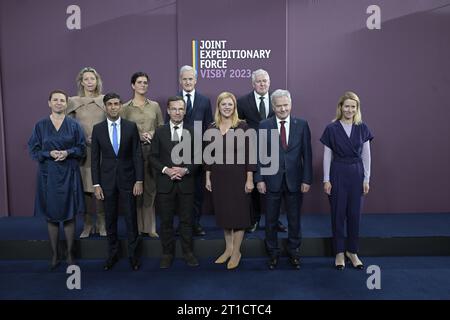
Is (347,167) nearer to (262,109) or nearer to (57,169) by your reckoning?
(262,109)

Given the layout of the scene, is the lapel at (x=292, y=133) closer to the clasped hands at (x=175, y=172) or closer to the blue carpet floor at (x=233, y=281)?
the clasped hands at (x=175, y=172)

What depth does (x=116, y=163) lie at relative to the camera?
3154 mm

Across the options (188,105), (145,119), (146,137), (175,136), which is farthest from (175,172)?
(188,105)

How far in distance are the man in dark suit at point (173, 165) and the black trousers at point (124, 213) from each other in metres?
0.24

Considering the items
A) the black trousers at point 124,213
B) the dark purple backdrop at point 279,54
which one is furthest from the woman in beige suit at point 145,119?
the dark purple backdrop at point 279,54

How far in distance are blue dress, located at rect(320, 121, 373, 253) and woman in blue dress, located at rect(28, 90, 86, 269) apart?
83.1 inches

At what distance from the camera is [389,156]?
15.0 ft

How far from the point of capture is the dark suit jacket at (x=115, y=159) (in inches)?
124

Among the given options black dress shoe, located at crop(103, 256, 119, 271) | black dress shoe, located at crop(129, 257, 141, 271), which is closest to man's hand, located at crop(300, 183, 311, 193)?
black dress shoe, located at crop(129, 257, 141, 271)

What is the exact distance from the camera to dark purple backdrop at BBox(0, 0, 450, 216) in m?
4.38

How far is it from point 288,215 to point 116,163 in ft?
4.84

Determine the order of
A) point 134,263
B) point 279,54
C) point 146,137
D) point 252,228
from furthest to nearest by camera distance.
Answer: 1. point 279,54
2. point 252,228
3. point 146,137
4. point 134,263

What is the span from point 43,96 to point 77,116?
1.27m
